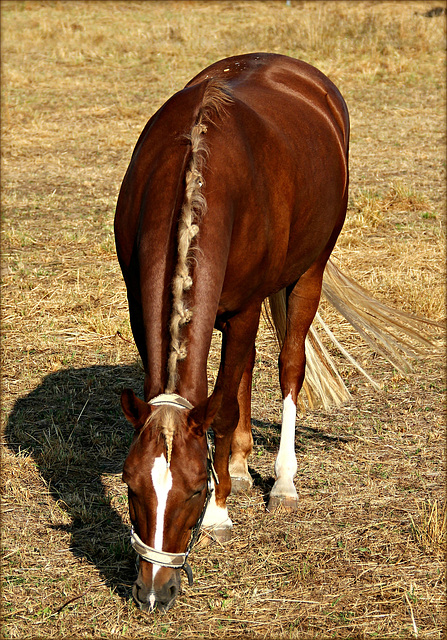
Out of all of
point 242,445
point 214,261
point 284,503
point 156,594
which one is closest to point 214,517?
point 284,503

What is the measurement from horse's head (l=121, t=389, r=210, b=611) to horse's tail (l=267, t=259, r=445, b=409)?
1898 millimetres

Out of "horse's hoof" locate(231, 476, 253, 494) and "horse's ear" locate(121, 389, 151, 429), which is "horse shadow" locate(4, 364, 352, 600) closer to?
"horse's hoof" locate(231, 476, 253, 494)

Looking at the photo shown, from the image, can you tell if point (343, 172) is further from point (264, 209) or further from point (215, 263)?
point (215, 263)

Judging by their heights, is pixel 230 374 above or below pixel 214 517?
above

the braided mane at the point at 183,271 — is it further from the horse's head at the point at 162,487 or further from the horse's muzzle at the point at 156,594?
the horse's muzzle at the point at 156,594

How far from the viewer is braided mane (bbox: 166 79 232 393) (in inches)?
94.9

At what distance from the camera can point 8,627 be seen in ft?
9.14

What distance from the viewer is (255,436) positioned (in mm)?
4211

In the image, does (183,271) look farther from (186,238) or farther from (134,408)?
(134,408)

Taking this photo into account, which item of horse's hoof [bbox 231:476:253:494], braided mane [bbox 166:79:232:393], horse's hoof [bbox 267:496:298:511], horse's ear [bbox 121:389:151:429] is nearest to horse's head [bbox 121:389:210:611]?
horse's ear [bbox 121:389:151:429]

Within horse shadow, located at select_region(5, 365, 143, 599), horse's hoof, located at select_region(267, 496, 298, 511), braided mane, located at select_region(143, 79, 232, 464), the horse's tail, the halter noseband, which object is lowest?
horse shadow, located at select_region(5, 365, 143, 599)

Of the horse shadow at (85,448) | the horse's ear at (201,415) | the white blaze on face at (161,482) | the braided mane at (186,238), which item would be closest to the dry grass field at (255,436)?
the horse shadow at (85,448)

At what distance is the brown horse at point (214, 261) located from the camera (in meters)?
2.31

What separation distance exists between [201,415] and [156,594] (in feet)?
1.86
